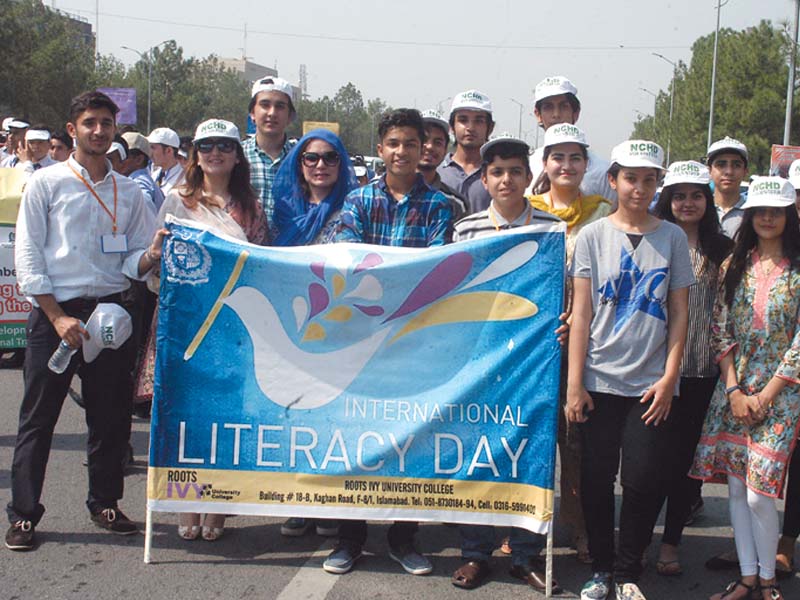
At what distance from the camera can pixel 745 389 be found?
4145 millimetres

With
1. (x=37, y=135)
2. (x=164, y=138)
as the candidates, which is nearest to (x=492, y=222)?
(x=164, y=138)

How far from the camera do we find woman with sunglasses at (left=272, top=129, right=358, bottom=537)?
5.05m

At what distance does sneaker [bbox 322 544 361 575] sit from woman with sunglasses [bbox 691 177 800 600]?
1654 millimetres

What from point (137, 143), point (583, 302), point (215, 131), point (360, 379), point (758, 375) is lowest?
point (360, 379)

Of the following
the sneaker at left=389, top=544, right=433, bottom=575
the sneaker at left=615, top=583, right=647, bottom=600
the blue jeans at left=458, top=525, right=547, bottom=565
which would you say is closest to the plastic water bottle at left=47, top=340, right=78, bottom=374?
the sneaker at left=389, top=544, right=433, bottom=575

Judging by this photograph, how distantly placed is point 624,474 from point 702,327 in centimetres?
88

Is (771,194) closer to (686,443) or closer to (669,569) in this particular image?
(686,443)

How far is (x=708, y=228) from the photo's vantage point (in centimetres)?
456

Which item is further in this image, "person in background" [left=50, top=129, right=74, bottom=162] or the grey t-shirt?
"person in background" [left=50, top=129, right=74, bottom=162]

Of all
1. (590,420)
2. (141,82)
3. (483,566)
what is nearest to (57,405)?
(483,566)

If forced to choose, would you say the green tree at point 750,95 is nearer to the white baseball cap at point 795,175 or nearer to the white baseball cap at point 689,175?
the white baseball cap at point 795,175

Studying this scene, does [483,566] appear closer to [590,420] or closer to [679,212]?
[590,420]

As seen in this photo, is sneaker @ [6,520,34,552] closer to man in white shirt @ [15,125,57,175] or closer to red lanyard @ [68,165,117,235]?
red lanyard @ [68,165,117,235]

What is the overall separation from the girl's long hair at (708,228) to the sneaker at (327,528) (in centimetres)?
232
